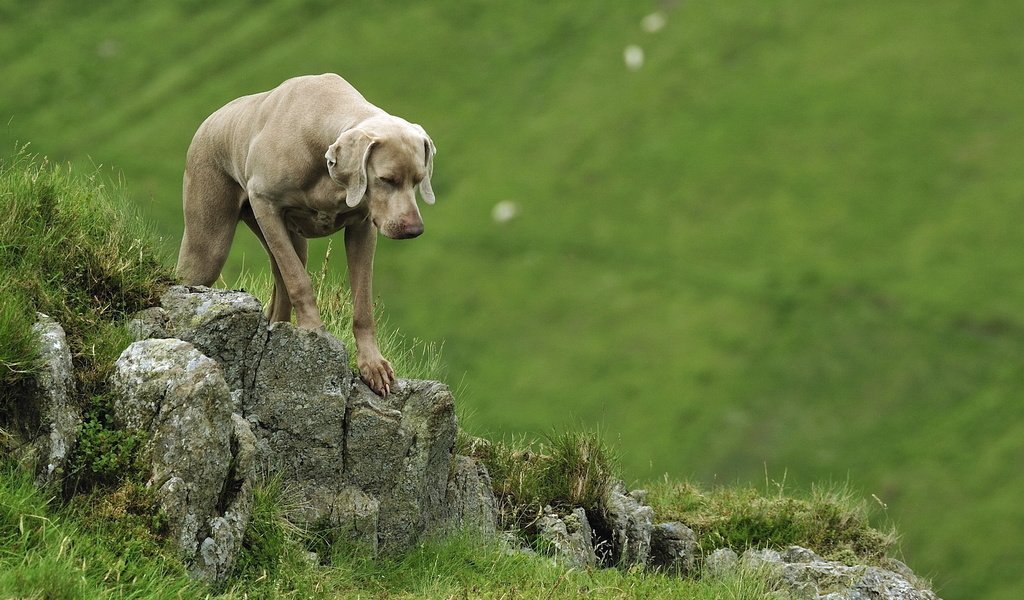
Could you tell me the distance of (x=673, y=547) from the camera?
539 inches

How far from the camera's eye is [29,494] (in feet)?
28.8

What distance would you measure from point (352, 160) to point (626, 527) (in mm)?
5580

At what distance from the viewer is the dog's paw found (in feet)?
38.8

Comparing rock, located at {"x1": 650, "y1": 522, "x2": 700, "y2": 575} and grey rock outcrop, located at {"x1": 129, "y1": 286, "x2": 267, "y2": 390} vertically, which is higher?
grey rock outcrop, located at {"x1": 129, "y1": 286, "x2": 267, "y2": 390}

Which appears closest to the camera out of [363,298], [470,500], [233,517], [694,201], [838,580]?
[233,517]

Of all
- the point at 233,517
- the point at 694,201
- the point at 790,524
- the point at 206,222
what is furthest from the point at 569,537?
the point at 694,201

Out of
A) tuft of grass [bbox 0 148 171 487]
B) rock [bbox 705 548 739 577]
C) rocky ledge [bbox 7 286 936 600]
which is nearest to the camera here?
tuft of grass [bbox 0 148 171 487]

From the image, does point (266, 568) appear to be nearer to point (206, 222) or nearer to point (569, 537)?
point (569, 537)

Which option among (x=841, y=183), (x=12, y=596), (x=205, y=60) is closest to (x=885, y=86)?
(x=841, y=183)

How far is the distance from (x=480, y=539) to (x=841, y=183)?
66.2 metres

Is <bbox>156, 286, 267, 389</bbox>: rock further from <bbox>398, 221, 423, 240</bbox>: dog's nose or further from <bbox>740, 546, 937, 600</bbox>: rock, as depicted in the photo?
<bbox>740, 546, 937, 600</bbox>: rock

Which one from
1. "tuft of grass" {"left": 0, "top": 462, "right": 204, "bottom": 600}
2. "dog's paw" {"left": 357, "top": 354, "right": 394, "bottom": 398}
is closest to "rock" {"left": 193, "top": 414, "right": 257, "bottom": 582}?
"tuft of grass" {"left": 0, "top": 462, "right": 204, "bottom": 600}

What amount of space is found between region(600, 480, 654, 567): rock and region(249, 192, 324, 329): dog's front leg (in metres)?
4.24

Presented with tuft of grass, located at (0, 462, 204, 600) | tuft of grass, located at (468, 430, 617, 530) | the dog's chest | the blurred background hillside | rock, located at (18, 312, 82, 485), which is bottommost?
tuft of grass, located at (0, 462, 204, 600)
